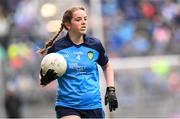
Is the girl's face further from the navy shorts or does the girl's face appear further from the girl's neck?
the navy shorts

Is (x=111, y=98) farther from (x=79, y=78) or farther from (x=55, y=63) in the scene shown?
(x=55, y=63)

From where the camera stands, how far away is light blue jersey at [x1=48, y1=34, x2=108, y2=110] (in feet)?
23.9

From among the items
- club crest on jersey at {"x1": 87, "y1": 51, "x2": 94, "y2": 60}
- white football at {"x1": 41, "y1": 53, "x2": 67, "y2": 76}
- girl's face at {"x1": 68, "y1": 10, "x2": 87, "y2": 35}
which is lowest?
white football at {"x1": 41, "y1": 53, "x2": 67, "y2": 76}

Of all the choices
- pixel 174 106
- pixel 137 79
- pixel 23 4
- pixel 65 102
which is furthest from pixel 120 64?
pixel 65 102

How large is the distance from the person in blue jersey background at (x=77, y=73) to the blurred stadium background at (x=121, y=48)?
243 inches

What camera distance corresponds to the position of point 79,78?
7270 millimetres

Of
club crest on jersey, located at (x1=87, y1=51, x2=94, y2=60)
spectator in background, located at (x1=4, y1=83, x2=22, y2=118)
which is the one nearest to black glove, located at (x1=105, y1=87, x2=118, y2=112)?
club crest on jersey, located at (x1=87, y1=51, x2=94, y2=60)

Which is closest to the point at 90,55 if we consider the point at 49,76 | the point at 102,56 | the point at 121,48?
the point at 102,56

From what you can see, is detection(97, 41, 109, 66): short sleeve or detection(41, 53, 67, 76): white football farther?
detection(97, 41, 109, 66): short sleeve

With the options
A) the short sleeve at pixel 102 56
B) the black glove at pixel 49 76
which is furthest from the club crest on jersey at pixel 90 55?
the black glove at pixel 49 76

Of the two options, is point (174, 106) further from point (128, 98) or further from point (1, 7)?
point (1, 7)

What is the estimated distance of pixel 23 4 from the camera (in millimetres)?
15055

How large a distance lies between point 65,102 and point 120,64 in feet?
22.5

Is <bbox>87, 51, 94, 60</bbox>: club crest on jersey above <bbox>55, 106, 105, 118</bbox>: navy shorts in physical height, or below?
above
